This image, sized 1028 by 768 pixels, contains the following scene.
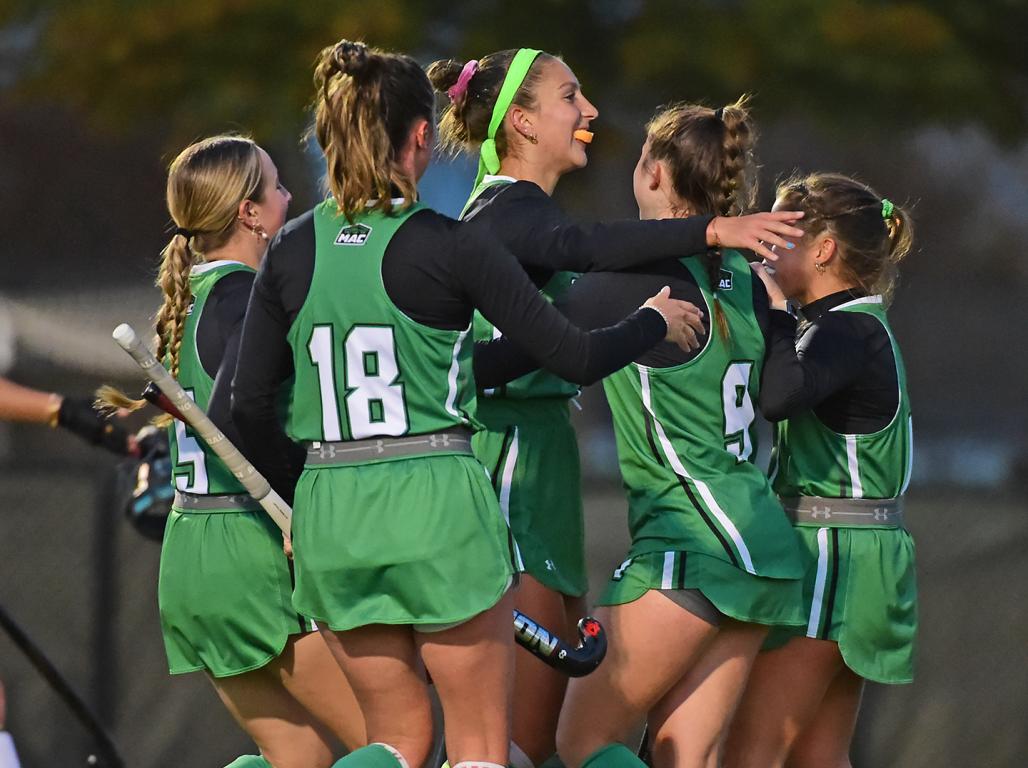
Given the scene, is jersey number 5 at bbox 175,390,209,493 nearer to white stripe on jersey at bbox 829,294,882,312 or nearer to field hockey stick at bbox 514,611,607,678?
field hockey stick at bbox 514,611,607,678

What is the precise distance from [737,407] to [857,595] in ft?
1.90

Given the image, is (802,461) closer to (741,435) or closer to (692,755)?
(741,435)

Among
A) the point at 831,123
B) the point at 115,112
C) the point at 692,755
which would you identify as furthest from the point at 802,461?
the point at 115,112

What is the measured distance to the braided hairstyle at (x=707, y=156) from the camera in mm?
3475

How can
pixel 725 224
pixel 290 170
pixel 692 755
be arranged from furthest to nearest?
1. pixel 290 170
2. pixel 692 755
3. pixel 725 224

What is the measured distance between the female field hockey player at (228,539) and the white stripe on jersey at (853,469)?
1.21 m

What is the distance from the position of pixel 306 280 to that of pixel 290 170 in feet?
10.3

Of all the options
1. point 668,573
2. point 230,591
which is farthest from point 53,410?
point 668,573

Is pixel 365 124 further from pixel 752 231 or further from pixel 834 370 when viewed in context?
pixel 834 370

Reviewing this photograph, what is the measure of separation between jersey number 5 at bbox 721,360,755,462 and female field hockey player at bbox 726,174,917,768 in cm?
18

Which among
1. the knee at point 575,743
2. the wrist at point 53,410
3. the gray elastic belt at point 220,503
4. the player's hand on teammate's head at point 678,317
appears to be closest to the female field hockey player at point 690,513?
Answer: the knee at point 575,743

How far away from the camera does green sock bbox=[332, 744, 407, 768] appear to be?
297 centimetres

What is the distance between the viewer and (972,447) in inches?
221

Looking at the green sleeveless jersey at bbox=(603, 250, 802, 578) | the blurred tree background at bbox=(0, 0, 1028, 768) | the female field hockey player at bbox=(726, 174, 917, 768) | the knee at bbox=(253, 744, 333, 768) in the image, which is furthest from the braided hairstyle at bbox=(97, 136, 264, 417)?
the blurred tree background at bbox=(0, 0, 1028, 768)
